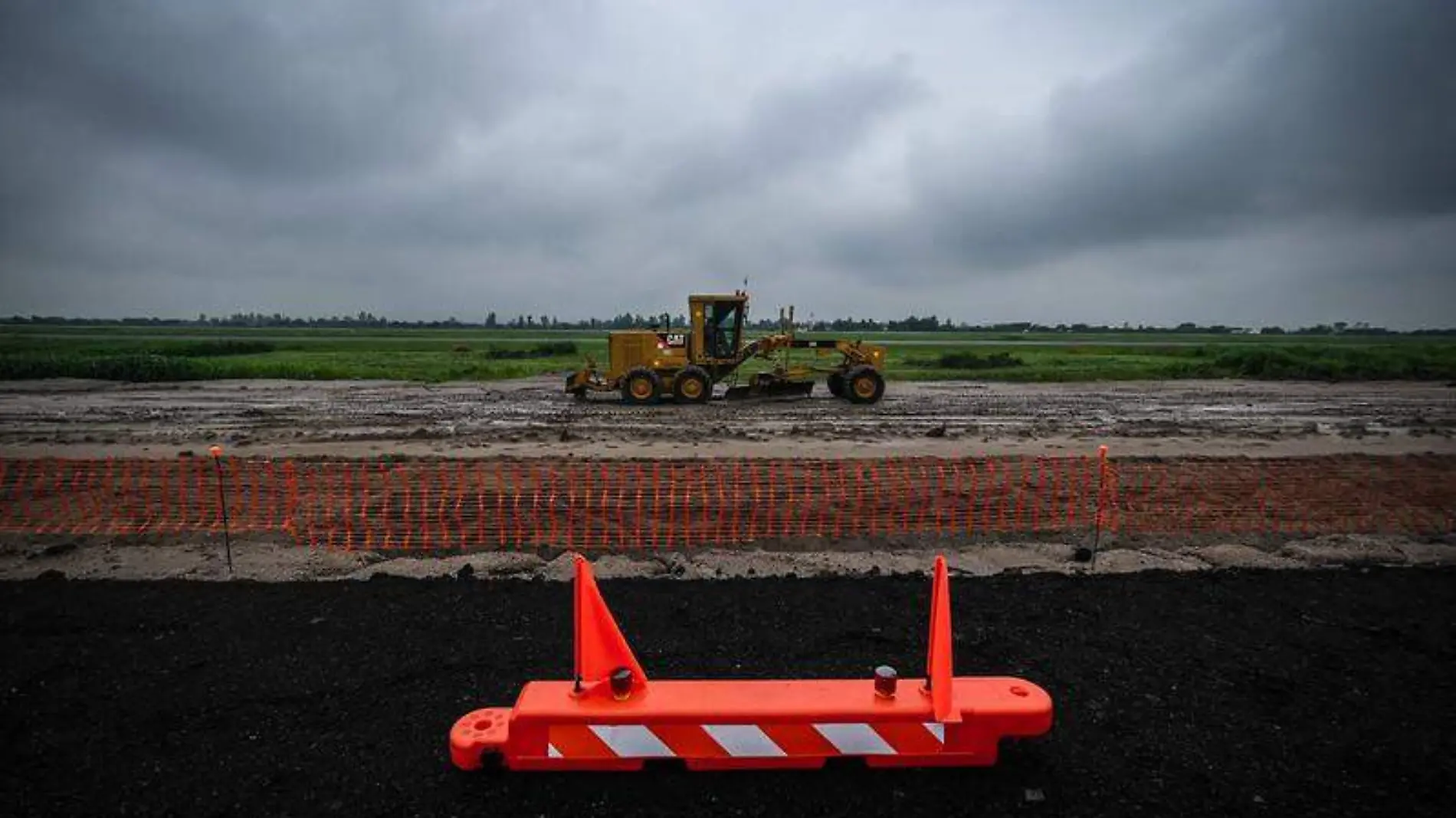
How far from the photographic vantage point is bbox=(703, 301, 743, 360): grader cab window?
20.3m

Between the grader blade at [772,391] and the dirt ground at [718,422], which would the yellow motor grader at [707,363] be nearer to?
the grader blade at [772,391]

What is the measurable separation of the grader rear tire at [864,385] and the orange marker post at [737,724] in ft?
56.9

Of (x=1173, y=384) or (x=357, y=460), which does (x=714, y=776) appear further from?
(x=1173, y=384)

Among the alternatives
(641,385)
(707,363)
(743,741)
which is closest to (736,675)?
(743,741)

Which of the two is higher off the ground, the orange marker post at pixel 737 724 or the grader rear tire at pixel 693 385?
the grader rear tire at pixel 693 385

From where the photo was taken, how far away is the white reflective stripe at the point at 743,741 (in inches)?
127

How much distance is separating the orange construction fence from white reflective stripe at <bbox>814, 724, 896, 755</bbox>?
13.5 ft

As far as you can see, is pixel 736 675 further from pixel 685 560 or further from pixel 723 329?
pixel 723 329

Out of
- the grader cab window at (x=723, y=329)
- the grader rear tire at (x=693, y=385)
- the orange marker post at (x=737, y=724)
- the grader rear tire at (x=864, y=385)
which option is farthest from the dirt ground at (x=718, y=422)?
the orange marker post at (x=737, y=724)

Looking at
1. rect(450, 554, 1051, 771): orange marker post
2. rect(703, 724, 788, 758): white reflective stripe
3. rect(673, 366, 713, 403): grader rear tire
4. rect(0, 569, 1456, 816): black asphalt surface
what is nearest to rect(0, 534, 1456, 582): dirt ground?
rect(0, 569, 1456, 816): black asphalt surface

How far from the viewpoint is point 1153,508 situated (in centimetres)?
863

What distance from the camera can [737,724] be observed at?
127 inches

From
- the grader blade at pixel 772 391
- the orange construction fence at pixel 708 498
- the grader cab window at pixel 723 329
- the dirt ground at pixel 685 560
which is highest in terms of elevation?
the grader cab window at pixel 723 329

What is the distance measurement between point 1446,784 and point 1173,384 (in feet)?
90.5
